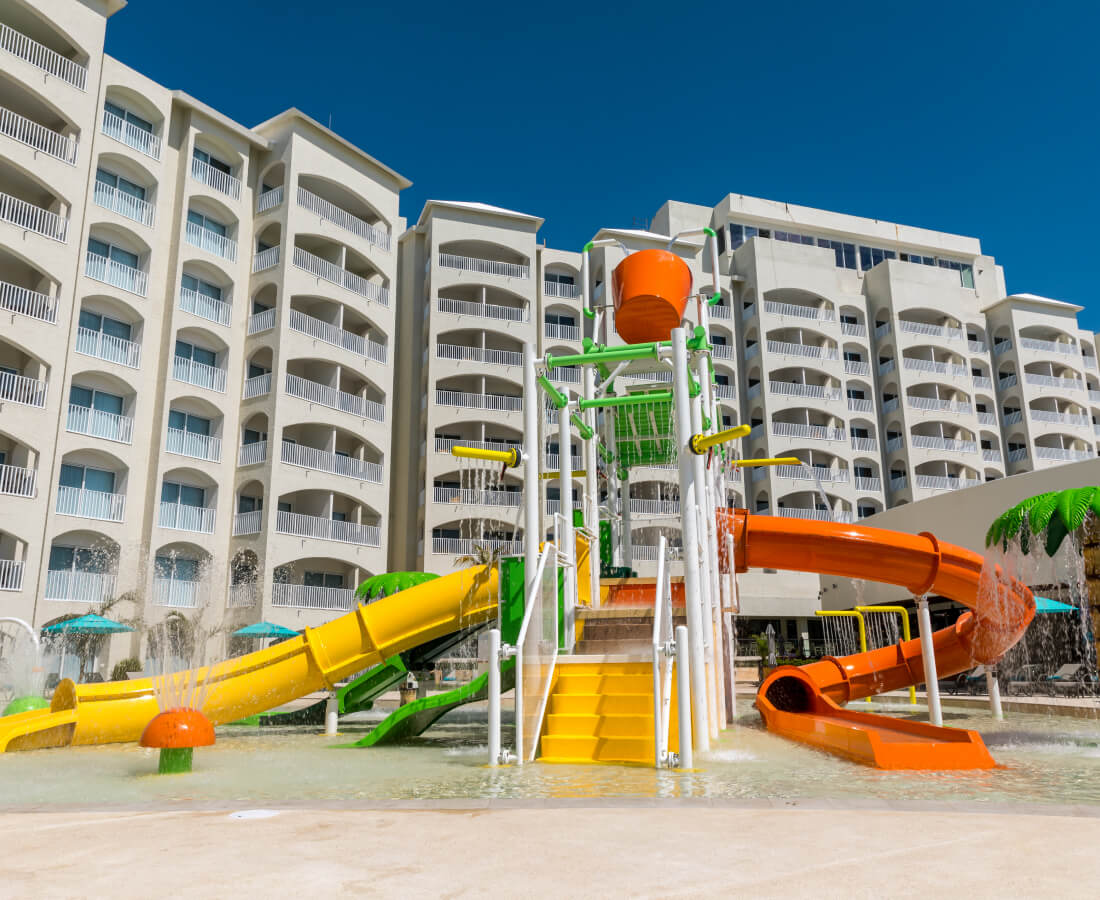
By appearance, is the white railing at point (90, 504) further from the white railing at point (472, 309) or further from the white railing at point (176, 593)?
the white railing at point (472, 309)

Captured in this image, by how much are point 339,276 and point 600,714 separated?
2978 cm

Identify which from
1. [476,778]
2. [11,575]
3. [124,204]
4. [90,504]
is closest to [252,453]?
[90,504]

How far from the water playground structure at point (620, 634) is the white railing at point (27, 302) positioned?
59.2 ft

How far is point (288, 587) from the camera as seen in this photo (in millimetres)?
30578

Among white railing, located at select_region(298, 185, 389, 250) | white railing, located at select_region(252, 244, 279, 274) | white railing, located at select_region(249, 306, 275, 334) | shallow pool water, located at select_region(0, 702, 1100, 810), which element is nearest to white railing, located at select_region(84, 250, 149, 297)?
white railing, located at select_region(249, 306, 275, 334)

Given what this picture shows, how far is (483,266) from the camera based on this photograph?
40.9 m

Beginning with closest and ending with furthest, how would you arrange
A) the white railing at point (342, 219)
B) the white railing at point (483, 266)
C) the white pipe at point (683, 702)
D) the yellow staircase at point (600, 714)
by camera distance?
the white pipe at point (683, 702) < the yellow staircase at point (600, 714) < the white railing at point (342, 219) < the white railing at point (483, 266)

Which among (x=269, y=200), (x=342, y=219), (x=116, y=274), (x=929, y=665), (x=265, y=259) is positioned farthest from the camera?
(x=342, y=219)

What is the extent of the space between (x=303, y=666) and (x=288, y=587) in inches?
801

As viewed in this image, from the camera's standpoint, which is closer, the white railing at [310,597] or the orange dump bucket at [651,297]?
the orange dump bucket at [651,297]

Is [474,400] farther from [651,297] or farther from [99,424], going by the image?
[651,297]

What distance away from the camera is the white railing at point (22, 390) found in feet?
83.5

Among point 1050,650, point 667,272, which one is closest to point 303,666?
point 667,272

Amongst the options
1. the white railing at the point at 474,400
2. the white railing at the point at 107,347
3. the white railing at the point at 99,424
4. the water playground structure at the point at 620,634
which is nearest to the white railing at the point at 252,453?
the white railing at the point at 99,424
